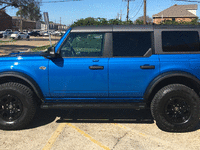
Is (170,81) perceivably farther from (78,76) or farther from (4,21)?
(4,21)

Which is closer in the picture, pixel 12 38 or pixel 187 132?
pixel 187 132

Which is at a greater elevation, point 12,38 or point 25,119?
point 12,38

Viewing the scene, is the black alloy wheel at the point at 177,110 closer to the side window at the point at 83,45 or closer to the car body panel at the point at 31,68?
the side window at the point at 83,45

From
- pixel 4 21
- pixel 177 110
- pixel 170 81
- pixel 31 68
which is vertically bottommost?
pixel 177 110

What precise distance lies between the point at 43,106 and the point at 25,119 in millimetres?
434

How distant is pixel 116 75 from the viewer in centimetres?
404

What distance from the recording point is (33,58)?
4137 millimetres

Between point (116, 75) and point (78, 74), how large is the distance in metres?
0.70

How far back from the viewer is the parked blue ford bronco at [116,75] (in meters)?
4.00

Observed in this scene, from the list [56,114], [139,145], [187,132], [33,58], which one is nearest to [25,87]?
[33,58]

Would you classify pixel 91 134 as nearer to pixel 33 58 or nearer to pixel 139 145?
pixel 139 145

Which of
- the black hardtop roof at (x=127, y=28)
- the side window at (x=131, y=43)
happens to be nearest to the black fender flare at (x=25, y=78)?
the black hardtop roof at (x=127, y=28)

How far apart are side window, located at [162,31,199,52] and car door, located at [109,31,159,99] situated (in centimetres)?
28

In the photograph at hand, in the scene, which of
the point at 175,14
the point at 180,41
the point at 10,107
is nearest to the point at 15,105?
the point at 10,107
